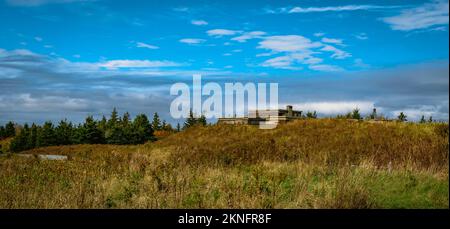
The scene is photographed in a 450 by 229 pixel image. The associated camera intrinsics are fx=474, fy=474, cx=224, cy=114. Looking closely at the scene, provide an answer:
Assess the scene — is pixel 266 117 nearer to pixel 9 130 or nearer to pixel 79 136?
pixel 79 136

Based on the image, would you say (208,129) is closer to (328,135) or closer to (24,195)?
(328,135)

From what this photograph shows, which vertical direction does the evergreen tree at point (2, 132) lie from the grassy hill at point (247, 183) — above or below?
below

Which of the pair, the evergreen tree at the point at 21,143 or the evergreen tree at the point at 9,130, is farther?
the evergreen tree at the point at 9,130

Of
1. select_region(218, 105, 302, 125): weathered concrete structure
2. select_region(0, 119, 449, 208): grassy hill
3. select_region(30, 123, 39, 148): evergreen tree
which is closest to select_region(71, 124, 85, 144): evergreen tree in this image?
select_region(30, 123, 39, 148): evergreen tree

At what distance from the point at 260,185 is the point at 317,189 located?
114 centimetres

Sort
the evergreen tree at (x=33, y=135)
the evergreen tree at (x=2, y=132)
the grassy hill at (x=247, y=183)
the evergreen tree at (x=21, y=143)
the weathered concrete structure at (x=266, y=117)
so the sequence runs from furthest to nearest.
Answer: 1. the evergreen tree at (x=2, y=132)
2. the evergreen tree at (x=21, y=143)
3. the evergreen tree at (x=33, y=135)
4. the weathered concrete structure at (x=266, y=117)
5. the grassy hill at (x=247, y=183)

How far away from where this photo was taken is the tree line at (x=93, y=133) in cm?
5272

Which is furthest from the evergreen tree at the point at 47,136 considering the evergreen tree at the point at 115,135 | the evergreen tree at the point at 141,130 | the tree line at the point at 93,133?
the evergreen tree at the point at 141,130

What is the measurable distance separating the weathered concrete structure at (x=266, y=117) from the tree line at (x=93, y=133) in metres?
9.81

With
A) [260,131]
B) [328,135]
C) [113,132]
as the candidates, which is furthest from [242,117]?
[113,132]

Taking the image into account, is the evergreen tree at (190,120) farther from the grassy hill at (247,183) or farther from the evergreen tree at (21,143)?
the grassy hill at (247,183)

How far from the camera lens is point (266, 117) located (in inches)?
1423
